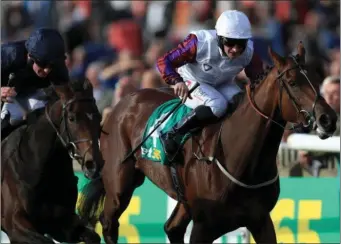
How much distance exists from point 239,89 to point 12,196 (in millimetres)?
1903

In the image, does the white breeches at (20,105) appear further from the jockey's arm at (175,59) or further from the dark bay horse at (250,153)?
the dark bay horse at (250,153)

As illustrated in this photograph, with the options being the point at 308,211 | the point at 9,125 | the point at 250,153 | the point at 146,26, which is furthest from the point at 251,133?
the point at 146,26

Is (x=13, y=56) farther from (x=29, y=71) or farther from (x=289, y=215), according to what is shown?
(x=289, y=215)

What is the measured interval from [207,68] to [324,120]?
1.43 meters

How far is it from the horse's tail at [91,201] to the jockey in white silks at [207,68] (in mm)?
1245

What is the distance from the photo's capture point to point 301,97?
8.74 metres

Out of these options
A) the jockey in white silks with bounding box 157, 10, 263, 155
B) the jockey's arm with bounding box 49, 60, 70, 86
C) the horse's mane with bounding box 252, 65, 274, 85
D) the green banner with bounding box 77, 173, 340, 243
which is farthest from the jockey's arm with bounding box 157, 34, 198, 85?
the green banner with bounding box 77, 173, 340, 243

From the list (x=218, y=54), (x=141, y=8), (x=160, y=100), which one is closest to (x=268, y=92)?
(x=218, y=54)

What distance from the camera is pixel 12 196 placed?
9.22 meters

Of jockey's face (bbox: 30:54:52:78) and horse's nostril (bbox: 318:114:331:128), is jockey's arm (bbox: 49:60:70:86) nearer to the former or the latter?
jockey's face (bbox: 30:54:52:78)

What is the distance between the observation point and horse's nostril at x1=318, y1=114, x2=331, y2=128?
8547 millimetres

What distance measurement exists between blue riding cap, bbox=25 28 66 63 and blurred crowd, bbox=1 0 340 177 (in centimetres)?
670

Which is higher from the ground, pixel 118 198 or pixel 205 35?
pixel 205 35

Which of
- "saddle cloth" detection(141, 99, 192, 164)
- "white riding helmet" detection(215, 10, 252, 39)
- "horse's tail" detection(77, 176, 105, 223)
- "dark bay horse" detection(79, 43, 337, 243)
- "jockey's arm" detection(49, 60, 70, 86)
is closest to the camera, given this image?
"dark bay horse" detection(79, 43, 337, 243)
